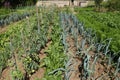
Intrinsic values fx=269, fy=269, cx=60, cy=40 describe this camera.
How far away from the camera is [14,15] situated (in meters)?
22.7

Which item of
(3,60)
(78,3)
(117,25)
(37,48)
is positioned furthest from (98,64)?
(78,3)

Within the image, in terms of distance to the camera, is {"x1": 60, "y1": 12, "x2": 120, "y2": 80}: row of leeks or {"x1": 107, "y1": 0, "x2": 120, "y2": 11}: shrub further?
{"x1": 107, "y1": 0, "x2": 120, "y2": 11}: shrub

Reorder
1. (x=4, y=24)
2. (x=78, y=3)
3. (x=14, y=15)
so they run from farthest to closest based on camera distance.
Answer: (x=78, y=3)
(x=14, y=15)
(x=4, y=24)

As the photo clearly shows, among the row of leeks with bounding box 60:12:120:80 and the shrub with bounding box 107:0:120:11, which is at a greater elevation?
the row of leeks with bounding box 60:12:120:80

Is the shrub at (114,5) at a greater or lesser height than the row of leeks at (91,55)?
lesser

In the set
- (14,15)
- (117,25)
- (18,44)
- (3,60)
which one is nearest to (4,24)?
(14,15)

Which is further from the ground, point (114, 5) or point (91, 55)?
point (91, 55)

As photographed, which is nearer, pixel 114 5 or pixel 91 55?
pixel 91 55

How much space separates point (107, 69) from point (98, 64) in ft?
1.82

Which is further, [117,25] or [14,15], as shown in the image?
[14,15]

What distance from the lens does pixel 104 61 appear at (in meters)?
8.00

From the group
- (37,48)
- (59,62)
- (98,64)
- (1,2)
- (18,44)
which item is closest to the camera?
(59,62)

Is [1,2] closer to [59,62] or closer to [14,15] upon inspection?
[14,15]

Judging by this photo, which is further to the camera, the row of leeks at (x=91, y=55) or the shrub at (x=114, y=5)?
the shrub at (x=114, y=5)
